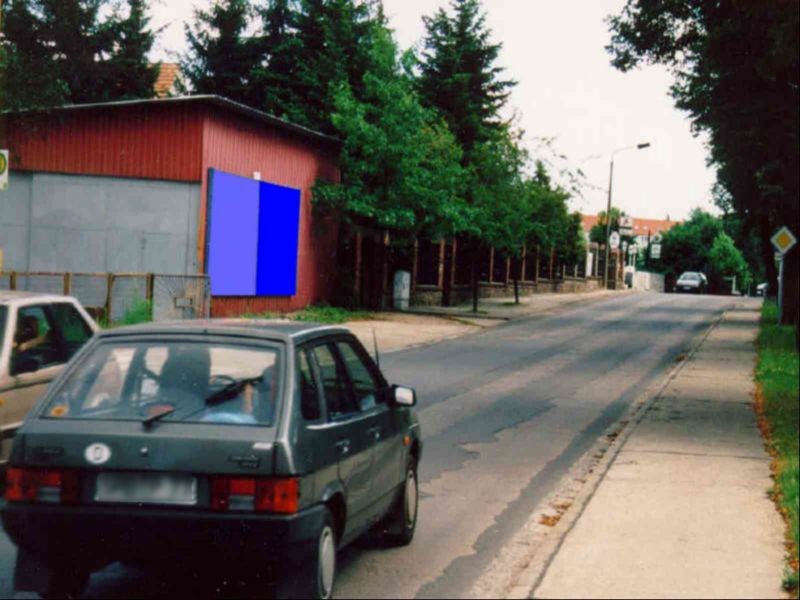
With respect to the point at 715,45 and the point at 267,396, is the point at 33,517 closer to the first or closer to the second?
the point at 267,396

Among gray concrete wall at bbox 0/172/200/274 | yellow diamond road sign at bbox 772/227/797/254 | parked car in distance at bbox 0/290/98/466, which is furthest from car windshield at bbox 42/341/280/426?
yellow diamond road sign at bbox 772/227/797/254

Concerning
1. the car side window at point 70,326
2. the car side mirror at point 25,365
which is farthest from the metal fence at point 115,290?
the car side mirror at point 25,365

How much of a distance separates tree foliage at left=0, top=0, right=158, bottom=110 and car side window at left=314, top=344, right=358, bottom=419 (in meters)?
18.5

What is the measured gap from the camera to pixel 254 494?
18.1ft

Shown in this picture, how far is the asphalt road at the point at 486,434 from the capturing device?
700 centimetres

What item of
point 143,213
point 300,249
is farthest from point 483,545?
point 300,249

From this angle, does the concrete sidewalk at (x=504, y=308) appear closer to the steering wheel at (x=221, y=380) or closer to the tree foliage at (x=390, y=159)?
the tree foliage at (x=390, y=159)

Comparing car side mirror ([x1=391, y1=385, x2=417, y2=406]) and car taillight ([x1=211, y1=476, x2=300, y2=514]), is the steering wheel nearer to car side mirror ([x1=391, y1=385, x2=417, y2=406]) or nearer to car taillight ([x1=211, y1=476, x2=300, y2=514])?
car taillight ([x1=211, y1=476, x2=300, y2=514])

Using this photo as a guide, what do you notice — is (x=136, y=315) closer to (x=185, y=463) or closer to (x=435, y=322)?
(x=435, y=322)

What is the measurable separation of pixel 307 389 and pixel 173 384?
68 centimetres

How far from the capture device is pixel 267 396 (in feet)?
19.2

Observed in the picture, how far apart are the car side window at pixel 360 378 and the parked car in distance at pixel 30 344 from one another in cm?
296

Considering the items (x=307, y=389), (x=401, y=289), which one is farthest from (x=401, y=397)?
(x=401, y=289)

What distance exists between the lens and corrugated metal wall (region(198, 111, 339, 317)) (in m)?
29.0
